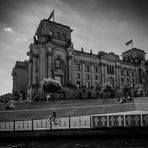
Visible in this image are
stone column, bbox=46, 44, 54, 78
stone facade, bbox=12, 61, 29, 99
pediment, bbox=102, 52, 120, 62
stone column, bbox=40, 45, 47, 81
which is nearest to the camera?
stone column, bbox=46, 44, 54, 78

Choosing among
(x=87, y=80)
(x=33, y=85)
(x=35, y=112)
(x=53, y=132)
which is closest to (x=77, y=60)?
(x=87, y=80)

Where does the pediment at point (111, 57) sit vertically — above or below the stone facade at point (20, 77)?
above

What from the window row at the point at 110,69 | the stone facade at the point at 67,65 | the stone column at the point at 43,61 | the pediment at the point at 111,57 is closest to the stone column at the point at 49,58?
the stone facade at the point at 67,65

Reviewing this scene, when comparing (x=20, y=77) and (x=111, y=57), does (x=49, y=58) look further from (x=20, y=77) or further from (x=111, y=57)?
(x=111, y=57)

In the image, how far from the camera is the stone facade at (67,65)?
59.6 metres

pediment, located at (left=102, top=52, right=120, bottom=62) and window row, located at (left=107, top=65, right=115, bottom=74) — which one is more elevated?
pediment, located at (left=102, top=52, right=120, bottom=62)

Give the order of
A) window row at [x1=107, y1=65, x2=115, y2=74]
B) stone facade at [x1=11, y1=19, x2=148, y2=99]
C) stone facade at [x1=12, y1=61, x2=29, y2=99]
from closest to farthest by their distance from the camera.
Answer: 1. stone facade at [x1=11, y1=19, x2=148, y2=99]
2. stone facade at [x1=12, y1=61, x2=29, y2=99]
3. window row at [x1=107, y1=65, x2=115, y2=74]

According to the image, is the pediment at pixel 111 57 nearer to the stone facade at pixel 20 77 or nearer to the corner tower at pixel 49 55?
the corner tower at pixel 49 55

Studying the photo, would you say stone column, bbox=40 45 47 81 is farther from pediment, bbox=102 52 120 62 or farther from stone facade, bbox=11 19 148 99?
pediment, bbox=102 52 120 62

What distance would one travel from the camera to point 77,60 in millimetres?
67438

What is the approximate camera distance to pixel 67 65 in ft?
210

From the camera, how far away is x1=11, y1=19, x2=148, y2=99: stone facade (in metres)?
59.6

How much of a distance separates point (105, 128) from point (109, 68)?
208ft

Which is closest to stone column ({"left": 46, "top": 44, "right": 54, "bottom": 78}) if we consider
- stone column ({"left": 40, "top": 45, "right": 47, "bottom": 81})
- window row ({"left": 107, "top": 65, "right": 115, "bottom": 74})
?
stone column ({"left": 40, "top": 45, "right": 47, "bottom": 81})
